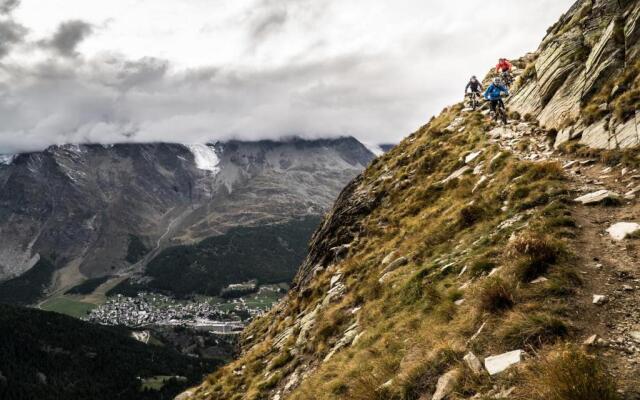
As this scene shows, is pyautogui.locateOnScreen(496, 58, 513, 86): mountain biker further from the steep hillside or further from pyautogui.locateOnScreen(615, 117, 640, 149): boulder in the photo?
pyautogui.locateOnScreen(615, 117, 640, 149): boulder

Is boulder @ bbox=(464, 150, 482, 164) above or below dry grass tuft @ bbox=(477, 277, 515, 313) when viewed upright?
above

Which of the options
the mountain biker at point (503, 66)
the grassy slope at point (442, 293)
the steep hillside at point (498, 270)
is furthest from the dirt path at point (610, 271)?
the mountain biker at point (503, 66)

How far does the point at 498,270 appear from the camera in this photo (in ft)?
43.1

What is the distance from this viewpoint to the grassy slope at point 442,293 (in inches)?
413

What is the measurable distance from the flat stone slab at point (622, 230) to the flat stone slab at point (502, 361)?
6.17m

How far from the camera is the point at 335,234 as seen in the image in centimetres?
3703

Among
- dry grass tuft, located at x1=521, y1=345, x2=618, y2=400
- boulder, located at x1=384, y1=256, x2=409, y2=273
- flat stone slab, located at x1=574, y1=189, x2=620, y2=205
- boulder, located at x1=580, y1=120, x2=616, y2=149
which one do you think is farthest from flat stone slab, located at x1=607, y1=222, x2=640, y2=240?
boulder, located at x1=384, y1=256, x2=409, y2=273

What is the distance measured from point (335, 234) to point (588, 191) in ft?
74.6

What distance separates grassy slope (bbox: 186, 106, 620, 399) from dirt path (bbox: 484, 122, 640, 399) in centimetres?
40

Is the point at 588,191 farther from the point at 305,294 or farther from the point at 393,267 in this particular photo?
the point at 305,294

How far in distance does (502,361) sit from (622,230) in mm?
6788

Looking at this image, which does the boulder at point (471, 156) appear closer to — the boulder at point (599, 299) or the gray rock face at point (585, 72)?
the gray rock face at point (585, 72)

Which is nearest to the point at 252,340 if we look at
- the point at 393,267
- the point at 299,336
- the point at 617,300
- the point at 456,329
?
the point at 299,336

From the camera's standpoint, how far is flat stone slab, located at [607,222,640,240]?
1269cm
